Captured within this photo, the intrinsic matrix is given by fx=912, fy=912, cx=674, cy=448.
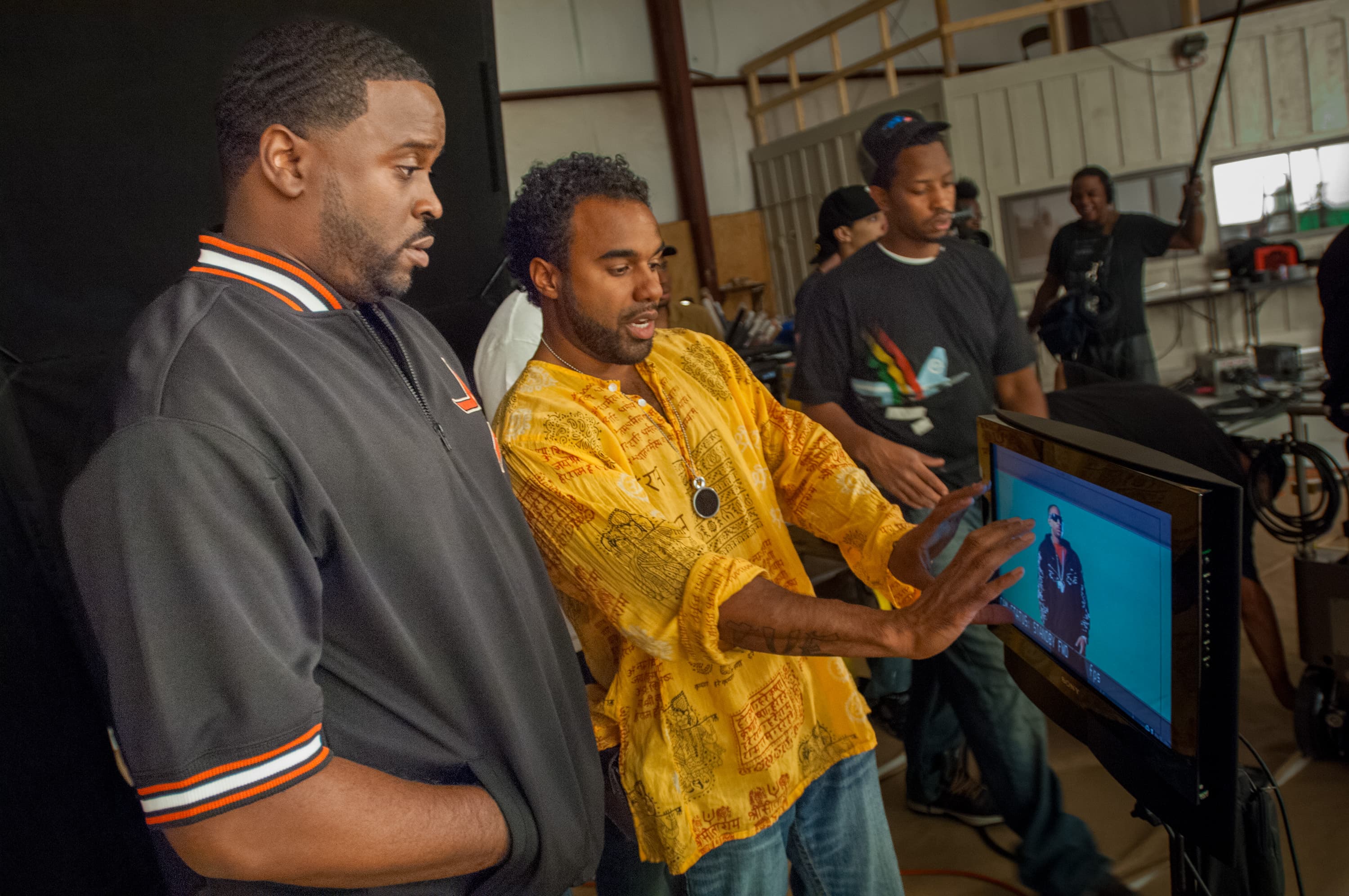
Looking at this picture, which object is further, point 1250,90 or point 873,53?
point 873,53

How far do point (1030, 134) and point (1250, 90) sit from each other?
1.67 meters

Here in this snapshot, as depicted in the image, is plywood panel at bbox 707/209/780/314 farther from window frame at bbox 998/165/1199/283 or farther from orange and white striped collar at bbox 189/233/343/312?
orange and white striped collar at bbox 189/233/343/312

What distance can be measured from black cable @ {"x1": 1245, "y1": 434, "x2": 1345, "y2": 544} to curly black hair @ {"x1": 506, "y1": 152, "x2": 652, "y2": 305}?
248 cm

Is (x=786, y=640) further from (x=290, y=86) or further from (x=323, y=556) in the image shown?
→ (x=290, y=86)

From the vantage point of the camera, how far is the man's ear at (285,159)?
906mm

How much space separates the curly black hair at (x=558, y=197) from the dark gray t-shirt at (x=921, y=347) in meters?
1.09

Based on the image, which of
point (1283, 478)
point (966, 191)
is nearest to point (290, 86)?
point (1283, 478)

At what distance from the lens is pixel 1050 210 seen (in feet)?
25.5

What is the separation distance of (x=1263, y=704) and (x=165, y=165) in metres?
3.46

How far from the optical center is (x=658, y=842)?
1319 millimetres

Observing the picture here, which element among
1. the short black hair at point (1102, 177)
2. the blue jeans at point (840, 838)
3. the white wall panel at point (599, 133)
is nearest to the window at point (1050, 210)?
the short black hair at point (1102, 177)

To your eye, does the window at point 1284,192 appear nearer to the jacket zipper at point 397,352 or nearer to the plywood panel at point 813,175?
the plywood panel at point 813,175

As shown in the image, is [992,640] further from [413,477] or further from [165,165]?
[165,165]

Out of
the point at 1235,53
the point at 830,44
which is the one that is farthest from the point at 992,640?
the point at 830,44
